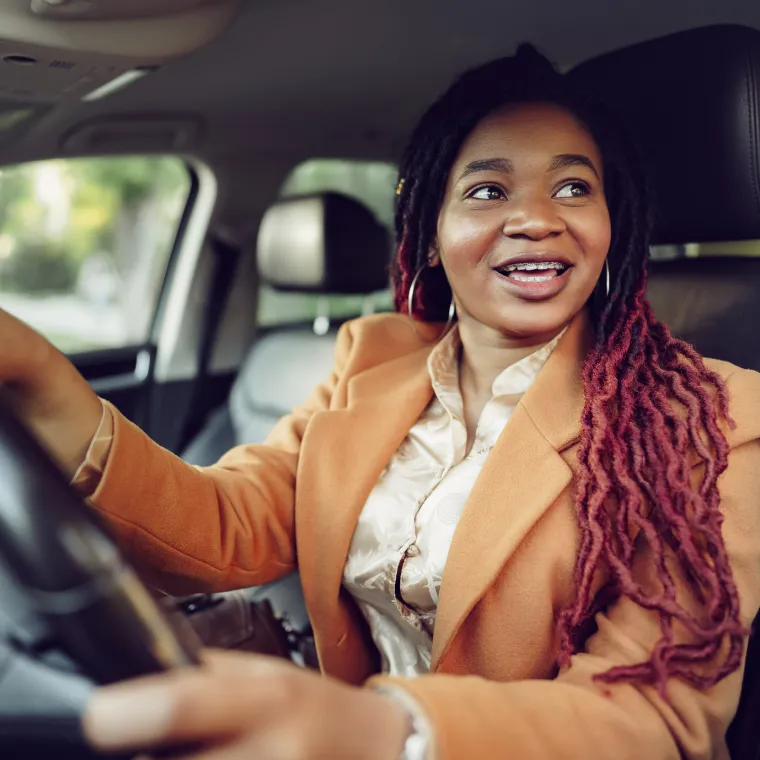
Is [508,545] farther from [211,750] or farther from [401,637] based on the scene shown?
[211,750]

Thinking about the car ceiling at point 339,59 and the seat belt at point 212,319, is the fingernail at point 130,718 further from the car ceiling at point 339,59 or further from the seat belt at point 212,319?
the seat belt at point 212,319

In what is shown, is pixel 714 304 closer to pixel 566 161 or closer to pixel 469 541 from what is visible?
pixel 566 161

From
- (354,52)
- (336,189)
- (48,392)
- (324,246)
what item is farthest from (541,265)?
(336,189)

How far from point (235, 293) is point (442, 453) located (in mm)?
1541

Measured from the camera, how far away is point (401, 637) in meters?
1.39

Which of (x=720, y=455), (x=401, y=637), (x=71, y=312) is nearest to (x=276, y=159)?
(x=71, y=312)

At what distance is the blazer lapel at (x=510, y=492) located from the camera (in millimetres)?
1130

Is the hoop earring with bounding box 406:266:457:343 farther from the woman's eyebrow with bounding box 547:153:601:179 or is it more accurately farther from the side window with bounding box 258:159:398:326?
the side window with bounding box 258:159:398:326

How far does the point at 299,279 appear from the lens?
244 centimetres

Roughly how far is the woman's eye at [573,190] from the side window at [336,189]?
1396 millimetres

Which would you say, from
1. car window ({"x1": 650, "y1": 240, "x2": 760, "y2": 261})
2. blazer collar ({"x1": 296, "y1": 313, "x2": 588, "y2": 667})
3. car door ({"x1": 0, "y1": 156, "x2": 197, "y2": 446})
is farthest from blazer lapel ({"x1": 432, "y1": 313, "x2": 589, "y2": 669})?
car door ({"x1": 0, "y1": 156, "x2": 197, "y2": 446})

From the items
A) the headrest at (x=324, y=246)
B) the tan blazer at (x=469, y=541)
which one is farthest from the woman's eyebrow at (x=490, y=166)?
the headrest at (x=324, y=246)

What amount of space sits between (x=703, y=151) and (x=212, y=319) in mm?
1762

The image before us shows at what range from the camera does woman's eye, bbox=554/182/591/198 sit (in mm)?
1328
